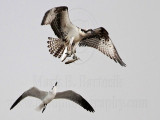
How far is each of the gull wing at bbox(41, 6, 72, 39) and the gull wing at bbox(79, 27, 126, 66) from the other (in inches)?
27.9

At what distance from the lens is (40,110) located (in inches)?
637

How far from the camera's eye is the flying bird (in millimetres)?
16359

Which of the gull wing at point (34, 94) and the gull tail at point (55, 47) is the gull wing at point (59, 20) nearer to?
the gull tail at point (55, 47)

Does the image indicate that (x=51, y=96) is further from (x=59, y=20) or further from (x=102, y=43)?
(x=59, y=20)

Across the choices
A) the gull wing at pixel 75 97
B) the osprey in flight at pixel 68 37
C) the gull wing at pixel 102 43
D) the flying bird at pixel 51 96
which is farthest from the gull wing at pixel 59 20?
the gull wing at pixel 75 97

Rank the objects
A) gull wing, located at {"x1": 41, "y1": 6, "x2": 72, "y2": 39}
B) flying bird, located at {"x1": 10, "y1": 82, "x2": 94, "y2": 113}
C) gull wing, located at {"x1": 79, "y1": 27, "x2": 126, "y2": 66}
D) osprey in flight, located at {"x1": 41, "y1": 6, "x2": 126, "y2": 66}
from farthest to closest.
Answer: flying bird, located at {"x1": 10, "y1": 82, "x2": 94, "y2": 113}
gull wing, located at {"x1": 79, "y1": 27, "x2": 126, "y2": 66}
osprey in flight, located at {"x1": 41, "y1": 6, "x2": 126, "y2": 66}
gull wing, located at {"x1": 41, "y1": 6, "x2": 72, "y2": 39}

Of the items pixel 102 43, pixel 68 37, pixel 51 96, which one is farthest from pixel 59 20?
pixel 51 96

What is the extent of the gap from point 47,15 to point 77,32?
1.21 metres

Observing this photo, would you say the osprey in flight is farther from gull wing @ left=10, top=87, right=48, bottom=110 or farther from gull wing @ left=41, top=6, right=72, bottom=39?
gull wing @ left=10, top=87, right=48, bottom=110

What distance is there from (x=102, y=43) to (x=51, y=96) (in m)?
2.77

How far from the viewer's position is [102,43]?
15227 mm

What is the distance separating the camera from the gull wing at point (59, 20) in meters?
13.6

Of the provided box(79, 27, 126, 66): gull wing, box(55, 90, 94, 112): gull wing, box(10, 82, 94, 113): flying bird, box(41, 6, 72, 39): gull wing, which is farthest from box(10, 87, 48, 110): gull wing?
box(41, 6, 72, 39): gull wing

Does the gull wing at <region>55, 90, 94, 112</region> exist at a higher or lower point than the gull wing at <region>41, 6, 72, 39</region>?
lower
